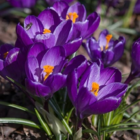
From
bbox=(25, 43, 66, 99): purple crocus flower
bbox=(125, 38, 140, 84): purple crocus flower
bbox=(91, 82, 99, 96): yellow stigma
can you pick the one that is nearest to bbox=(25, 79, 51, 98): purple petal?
bbox=(25, 43, 66, 99): purple crocus flower

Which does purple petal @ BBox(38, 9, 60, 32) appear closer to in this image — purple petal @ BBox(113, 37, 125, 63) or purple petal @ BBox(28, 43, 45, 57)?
purple petal @ BBox(28, 43, 45, 57)

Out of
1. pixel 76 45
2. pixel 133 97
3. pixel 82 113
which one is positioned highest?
pixel 76 45

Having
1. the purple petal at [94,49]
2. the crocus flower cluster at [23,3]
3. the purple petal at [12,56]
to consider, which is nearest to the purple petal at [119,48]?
the purple petal at [94,49]

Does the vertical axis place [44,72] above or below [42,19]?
below

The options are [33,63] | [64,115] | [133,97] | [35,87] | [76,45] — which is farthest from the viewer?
[133,97]

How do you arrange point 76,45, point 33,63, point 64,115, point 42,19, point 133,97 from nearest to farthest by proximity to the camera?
point 33,63 < point 76,45 < point 42,19 < point 64,115 < point 133,97

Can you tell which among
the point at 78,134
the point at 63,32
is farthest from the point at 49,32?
the point at 78,134

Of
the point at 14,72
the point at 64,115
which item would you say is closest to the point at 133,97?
the point at 64,115

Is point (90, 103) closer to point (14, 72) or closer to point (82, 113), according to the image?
point (82, 113)
